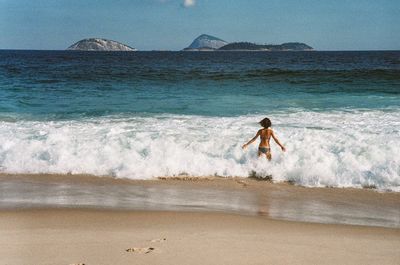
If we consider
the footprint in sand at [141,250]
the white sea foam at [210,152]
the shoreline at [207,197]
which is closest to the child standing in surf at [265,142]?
the white sea foam at [210,152]

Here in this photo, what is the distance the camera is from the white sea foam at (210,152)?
33.4 feet

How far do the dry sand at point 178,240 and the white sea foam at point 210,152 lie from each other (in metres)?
3.12

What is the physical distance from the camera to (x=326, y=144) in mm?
11367

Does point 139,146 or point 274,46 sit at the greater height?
point 274,46

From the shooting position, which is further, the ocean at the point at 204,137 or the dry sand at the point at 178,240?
the ocean at the point at 204,137

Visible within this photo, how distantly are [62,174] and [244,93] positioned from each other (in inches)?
528

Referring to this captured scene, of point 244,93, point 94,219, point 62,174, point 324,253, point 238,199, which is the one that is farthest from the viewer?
point 244,93

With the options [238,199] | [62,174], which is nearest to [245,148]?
[238,199]

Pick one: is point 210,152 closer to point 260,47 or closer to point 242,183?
point 242,183

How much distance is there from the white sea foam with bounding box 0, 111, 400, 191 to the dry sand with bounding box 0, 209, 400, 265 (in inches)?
123

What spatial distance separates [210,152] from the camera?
11352 millimetres

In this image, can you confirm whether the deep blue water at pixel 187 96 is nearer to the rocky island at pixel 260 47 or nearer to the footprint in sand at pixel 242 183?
the footprint in sand at pixel 242 183

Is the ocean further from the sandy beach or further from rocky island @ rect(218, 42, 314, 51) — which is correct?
rocky island @ rect(218, 42, 314, 51)

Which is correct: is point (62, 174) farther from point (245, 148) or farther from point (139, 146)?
point (245, 148)
